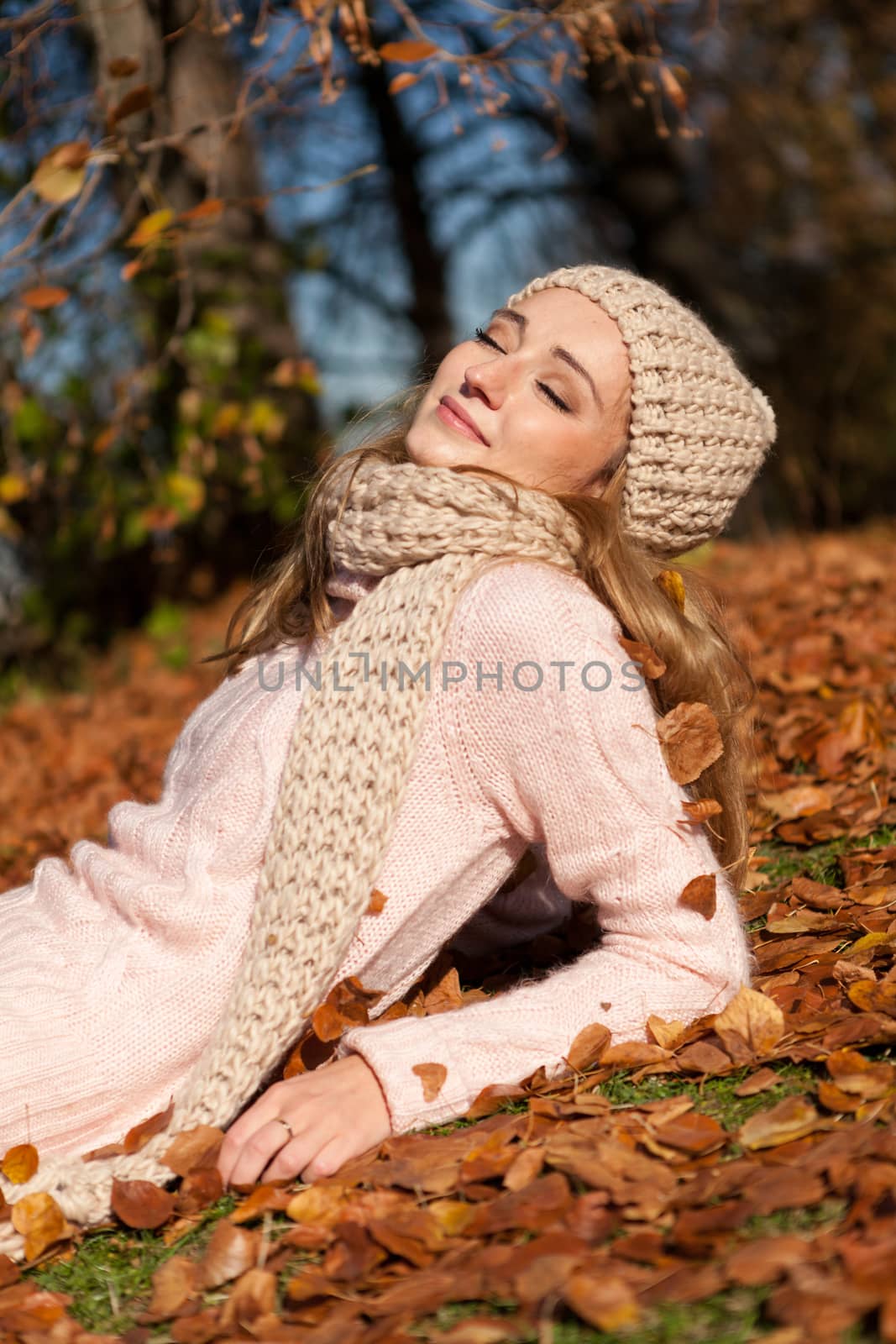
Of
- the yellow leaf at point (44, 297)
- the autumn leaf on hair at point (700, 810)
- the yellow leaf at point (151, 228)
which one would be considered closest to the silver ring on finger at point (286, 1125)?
the autumn leaf on hair at point (700, 810)

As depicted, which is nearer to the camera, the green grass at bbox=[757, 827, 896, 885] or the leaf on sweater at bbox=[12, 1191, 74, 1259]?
the leaf on sweater at bbox=[12, 1191, 74, 1259]

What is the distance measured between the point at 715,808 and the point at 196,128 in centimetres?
251

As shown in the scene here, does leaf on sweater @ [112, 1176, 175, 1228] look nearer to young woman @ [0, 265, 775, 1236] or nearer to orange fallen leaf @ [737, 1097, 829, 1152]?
young woman @ [0, 265, 775, 1236]

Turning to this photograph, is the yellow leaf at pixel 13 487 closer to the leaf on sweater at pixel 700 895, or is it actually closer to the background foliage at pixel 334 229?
the background foliage at pixel 334 229

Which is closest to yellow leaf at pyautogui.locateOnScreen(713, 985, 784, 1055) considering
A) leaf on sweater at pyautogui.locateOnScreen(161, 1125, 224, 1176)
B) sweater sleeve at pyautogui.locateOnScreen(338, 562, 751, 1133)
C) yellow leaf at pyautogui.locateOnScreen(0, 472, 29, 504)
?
sweater sleeve at pyautogui.locateOnScreen(338, 562, 751, 1133)

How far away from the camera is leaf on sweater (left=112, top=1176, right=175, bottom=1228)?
1806mm

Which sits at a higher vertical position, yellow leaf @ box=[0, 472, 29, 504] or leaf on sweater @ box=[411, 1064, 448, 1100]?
yellow leaf @ box=[0, 472, 29, 504]

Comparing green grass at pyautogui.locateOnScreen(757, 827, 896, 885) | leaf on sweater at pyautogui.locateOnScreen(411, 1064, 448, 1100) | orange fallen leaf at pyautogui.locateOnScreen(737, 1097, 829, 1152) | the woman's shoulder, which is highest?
the woman's shoulder

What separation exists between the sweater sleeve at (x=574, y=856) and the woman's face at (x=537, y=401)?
37cm

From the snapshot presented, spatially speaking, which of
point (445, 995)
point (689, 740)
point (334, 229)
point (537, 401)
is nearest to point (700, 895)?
point (689, 740)

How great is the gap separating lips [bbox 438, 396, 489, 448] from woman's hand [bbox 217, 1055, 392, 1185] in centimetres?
108

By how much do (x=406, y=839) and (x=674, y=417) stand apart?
3.11ft

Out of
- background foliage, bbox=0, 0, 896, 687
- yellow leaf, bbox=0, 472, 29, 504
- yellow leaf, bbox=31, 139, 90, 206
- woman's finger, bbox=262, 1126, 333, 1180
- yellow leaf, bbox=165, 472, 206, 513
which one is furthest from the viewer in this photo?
yellow leaf, bbox=165, 472, 206, 513

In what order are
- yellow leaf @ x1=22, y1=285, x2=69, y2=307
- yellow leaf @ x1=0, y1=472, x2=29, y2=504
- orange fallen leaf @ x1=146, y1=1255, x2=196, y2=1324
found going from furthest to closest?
yellow leaf @ x1=0, y1=472, x2=29, y2=504
yellow leaf @ x1=22, y1=285, x2=69, y2=307
orange fallen leaf @ x1=146, y1=1255, x2=196, y2=1324
